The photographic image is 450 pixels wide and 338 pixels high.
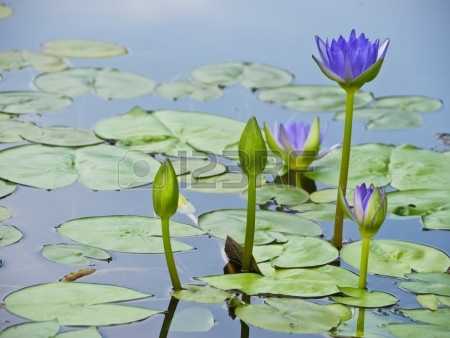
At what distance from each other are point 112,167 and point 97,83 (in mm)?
594

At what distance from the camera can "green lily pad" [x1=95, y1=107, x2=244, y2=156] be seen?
2.38 m

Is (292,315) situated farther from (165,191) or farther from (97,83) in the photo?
(97,83)

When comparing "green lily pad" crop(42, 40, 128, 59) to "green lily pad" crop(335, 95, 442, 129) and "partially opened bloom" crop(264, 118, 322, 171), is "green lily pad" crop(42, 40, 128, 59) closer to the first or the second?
"green lily pad" crop(335, 95, 442, 129)

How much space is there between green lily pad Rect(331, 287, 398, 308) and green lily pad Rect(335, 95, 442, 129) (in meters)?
0.87

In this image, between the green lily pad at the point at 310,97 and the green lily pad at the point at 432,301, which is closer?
the green lily pad at the point at 432,301

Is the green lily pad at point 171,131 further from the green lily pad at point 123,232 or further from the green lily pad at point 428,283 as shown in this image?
the green lily pad at point 428,283

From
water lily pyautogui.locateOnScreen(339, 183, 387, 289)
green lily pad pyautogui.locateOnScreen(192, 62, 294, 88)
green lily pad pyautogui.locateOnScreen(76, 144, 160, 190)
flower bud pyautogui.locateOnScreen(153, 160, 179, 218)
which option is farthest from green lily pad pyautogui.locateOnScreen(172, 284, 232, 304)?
green lily pad pyautogui.locateOnScreen(192, 62, 294, 88)

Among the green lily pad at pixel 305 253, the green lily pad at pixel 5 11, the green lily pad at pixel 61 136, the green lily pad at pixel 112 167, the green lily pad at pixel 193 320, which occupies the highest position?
the green lily pad at pixel 5 11

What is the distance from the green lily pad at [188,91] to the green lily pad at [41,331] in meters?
1.19

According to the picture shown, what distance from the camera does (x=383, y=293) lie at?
1.76m

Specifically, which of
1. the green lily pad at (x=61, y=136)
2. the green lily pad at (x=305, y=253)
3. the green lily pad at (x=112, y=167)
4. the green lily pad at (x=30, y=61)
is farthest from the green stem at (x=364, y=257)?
the green lily pad at (x=30, y=61)

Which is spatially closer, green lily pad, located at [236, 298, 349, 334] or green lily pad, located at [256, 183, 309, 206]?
green lily pad, located at [236, 298, 349, 334]

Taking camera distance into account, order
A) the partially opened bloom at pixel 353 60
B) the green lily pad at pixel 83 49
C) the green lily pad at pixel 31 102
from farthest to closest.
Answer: the green lily pad at pixel 83 49 → the green lily pad at pixel 31 102 → the partially opened bloom at pixel 353 60

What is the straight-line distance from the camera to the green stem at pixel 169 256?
173 centimetres
